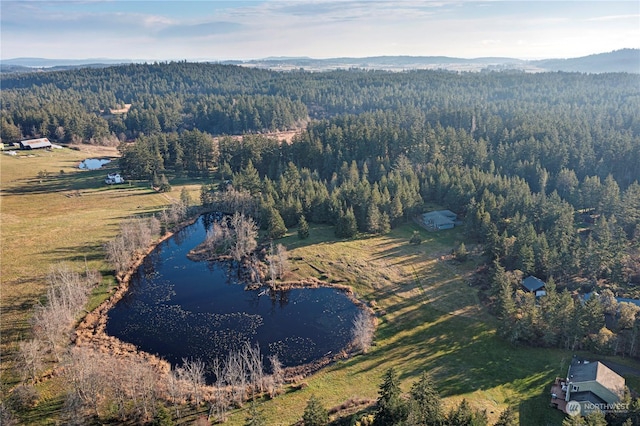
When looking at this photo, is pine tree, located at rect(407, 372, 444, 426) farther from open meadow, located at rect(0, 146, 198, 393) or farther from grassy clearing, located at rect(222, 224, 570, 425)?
open meadow, located at rect(0, 146, 198, 393)

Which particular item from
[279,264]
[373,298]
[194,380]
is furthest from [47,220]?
[373,298]

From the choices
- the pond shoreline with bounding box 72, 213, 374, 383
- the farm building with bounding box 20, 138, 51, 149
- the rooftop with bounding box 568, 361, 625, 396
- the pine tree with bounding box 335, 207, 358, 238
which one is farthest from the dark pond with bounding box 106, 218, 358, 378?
the farm building with bounding box 20, 138, 51, 149

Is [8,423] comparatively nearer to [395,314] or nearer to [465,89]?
[395,314]

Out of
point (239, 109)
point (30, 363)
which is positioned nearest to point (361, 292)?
point (30, 363)

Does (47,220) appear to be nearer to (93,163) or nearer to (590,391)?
(93,163)

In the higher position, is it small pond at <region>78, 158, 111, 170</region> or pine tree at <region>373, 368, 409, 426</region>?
small pond at <region>78, 158, 111, 170</region>

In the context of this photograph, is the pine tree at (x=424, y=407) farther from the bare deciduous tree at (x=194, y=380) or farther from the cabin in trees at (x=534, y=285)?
the cabin in trees at (x=534, y=285)
